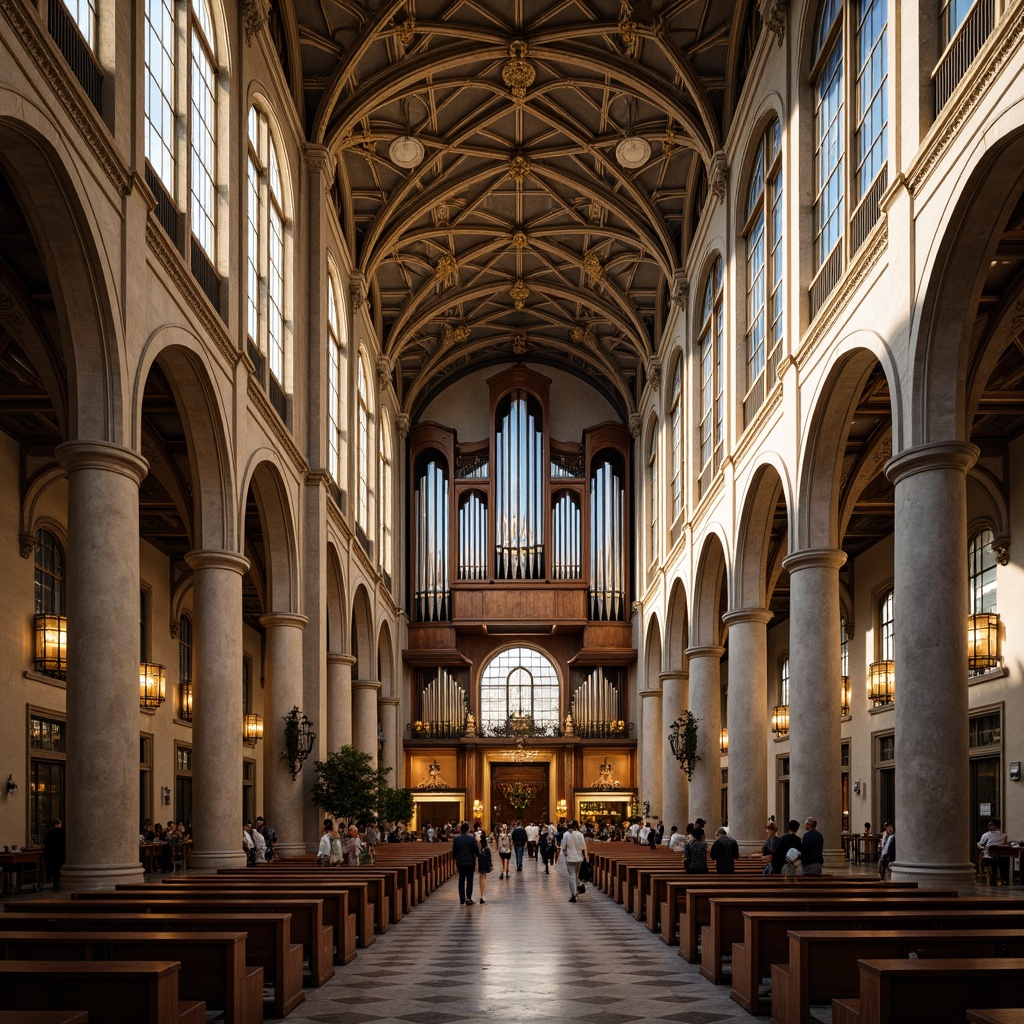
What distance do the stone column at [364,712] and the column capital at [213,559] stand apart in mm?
17176

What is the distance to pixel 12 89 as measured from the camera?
Result: 11680mm

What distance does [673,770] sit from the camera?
38094mm

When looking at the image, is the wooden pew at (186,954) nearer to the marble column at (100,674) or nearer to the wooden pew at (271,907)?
the wooden pew at (271,907)

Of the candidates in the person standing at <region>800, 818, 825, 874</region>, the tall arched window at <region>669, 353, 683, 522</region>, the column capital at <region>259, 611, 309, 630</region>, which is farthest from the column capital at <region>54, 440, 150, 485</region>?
the tall arched window at <region>669, 353, 683, 522</region>

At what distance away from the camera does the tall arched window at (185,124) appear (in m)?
17.5

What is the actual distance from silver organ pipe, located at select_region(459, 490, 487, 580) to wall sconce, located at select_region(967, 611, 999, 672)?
88.1 feet

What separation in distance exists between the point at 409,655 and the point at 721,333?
72.1ft

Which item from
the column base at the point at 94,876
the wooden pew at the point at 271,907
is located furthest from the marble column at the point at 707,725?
the wooden pew at the point at 271,907

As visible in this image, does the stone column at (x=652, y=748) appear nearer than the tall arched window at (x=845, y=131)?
No

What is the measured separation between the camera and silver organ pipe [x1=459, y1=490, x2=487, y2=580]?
48.5 m

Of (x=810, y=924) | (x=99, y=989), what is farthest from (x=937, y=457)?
(x=99, y=989)

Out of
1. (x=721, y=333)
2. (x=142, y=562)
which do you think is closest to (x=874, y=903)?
(x=721, y=333)

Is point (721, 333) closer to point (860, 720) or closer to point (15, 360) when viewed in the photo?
point (860, 720)

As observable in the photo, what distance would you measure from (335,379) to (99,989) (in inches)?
1023
